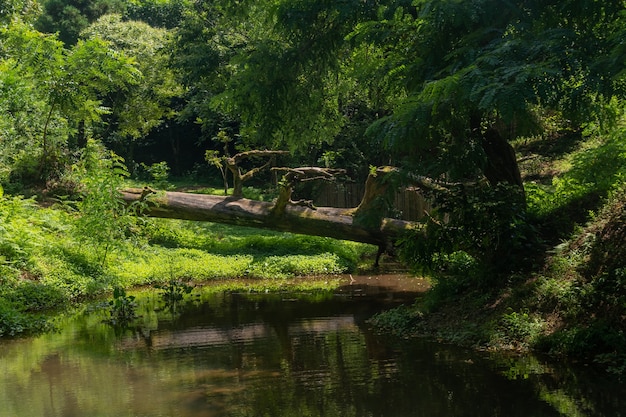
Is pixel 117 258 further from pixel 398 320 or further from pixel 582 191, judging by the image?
pixel 582 191

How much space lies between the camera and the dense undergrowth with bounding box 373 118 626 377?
6641 mm

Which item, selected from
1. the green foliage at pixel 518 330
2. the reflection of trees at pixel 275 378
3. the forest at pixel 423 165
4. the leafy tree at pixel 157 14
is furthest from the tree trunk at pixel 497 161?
the leafy tree at pixel 157 14

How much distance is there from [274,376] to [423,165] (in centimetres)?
370

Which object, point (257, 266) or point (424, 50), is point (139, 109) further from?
point (424, 50)

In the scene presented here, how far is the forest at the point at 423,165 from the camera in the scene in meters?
7.09

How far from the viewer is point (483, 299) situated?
27.1ft

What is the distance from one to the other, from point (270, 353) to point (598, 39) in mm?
5185

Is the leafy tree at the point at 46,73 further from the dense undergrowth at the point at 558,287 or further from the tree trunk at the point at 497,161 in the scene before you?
the dense undergrowth at the point at 558,287

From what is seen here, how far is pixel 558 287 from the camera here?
738 cm

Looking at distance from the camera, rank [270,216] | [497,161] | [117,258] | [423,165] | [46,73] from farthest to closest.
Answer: [270,216] → [46,73] → [117,258] → [497,161] → [423,165]

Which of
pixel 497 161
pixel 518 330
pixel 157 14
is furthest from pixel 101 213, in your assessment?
pixel 157 14

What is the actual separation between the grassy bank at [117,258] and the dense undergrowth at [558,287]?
542 cm

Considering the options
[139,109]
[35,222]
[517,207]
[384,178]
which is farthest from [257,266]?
[139,109]

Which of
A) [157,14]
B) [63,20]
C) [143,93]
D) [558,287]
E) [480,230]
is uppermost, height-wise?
[157,14]
